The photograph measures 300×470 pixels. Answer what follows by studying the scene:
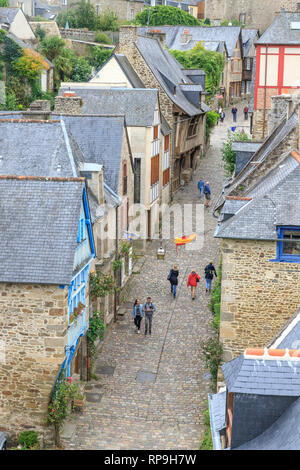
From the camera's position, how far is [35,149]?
19.1 m

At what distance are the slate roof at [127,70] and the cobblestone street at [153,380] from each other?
1156 centimetres

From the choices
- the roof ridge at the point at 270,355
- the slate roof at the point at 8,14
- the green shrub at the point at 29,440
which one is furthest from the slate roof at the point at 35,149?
the slate roof at the point at 8,14

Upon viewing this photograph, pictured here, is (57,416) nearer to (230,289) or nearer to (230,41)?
(230,289)

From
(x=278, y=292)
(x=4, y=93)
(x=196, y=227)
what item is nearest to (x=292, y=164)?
(x=278, y=292)

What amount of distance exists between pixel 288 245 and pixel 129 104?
50.8 ft

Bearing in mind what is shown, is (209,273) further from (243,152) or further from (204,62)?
(204,62)

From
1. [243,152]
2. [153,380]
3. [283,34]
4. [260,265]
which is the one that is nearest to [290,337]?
[260,265]

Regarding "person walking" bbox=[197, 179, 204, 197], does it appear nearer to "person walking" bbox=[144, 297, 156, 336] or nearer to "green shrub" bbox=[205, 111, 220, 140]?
"green shrub" bbox=[205, 111, 220, 140]

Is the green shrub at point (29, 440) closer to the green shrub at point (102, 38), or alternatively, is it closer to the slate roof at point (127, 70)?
the slate roof at point (127, 70)

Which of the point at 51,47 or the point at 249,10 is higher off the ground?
the point at 249,10

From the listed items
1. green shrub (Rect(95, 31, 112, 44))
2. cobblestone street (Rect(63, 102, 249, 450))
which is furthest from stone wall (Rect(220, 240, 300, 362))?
green shrub (Rect(95, 31, 112, 44))

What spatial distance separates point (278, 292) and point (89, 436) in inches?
215

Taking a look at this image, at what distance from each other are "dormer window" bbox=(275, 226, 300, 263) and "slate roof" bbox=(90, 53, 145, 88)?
20.7 m

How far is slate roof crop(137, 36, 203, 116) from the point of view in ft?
123
